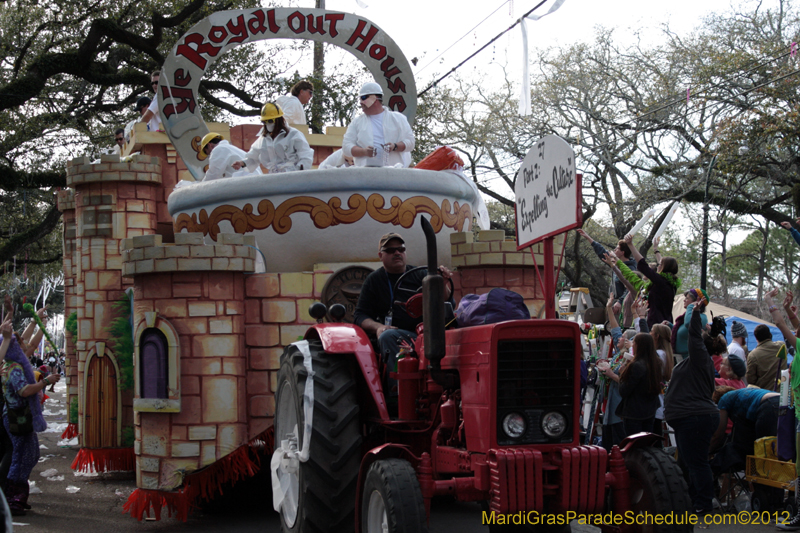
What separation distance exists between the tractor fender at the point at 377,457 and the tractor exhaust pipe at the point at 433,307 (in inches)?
19.5

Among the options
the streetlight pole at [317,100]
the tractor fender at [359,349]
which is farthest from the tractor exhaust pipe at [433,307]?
the streetlight pole at [317,100]

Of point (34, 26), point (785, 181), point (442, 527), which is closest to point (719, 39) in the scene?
point (785, 181)

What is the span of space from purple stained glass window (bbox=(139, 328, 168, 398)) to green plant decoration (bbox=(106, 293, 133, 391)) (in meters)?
2.82

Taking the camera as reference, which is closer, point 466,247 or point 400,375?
point 400,375

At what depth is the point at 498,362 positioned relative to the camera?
3932 millimetres

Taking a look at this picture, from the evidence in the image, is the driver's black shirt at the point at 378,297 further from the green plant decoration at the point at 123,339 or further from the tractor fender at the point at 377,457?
the green plant decoration at the point at 123,339

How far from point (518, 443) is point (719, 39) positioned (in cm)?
1908

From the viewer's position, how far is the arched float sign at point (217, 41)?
29.5ft

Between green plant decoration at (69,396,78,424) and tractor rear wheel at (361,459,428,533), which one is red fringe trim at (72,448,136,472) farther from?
tractor rear wheel at (361,459,428,533)

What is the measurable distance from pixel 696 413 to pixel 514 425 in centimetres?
342

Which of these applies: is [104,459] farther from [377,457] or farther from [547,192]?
[547,192]

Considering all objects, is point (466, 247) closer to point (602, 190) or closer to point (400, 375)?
point (400, 375)

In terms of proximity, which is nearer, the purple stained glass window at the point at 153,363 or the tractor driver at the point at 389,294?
the tractor driver at the point at 389,294

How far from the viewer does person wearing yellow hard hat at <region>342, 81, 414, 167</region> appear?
820cm
